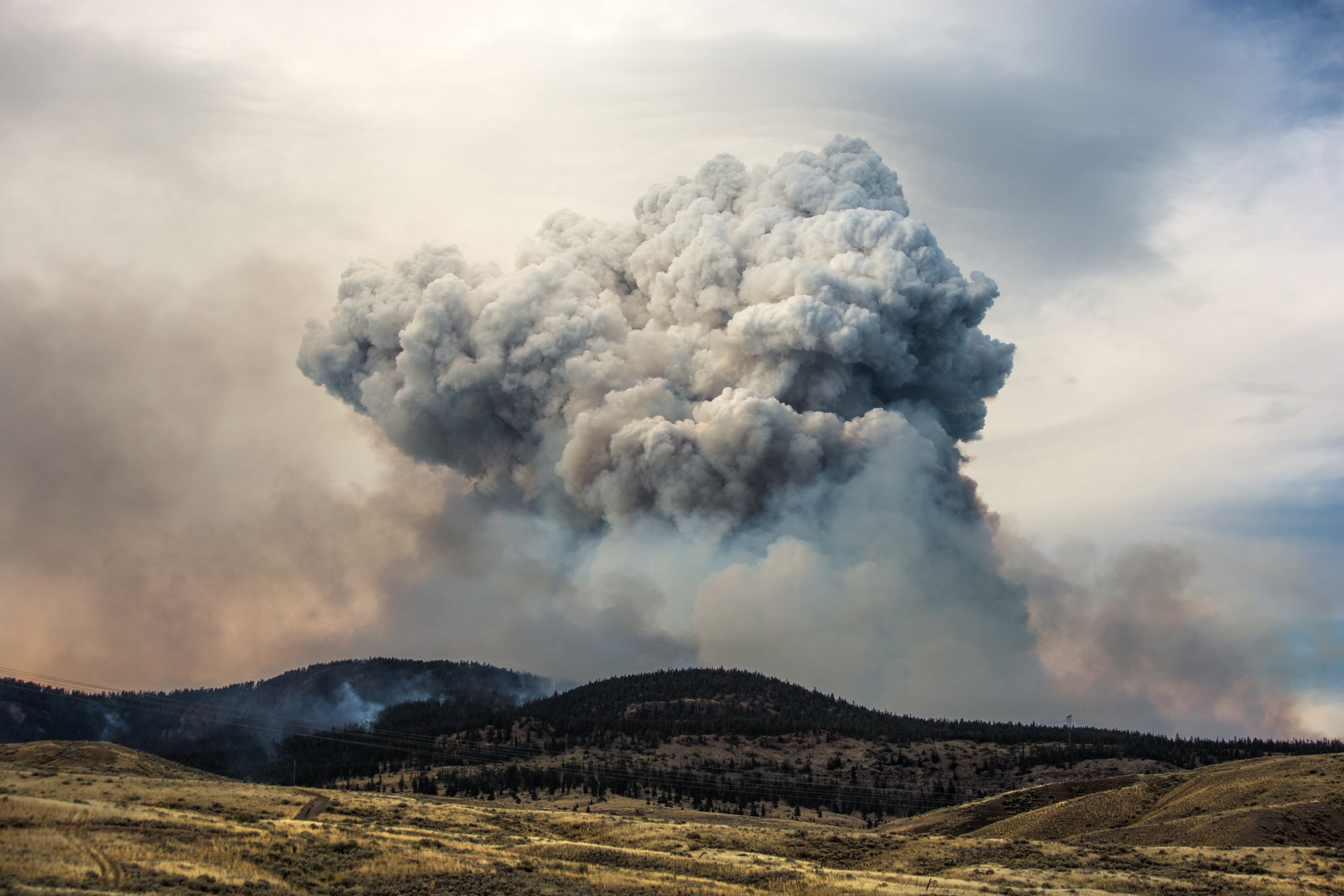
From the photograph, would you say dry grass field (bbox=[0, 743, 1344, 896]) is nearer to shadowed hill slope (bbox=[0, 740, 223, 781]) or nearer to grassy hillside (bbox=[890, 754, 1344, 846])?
grassy hillside (bbox=[890, 754, 1344, 846])

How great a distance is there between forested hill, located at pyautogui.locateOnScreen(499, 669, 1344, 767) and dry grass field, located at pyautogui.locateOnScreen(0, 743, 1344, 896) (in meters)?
55.4

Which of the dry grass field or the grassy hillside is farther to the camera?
the grassy hillside

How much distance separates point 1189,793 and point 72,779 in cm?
6968

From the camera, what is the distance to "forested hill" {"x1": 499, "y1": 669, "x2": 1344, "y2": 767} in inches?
5089

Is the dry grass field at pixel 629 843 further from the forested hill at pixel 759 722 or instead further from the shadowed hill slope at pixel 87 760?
the forested hill at pixel 759 722

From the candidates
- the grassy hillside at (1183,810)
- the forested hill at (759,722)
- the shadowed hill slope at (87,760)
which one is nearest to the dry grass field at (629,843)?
the grassy hillside at (1183,810)

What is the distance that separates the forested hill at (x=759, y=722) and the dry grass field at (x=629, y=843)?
5538 centimetres

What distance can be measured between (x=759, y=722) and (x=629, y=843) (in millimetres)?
88813

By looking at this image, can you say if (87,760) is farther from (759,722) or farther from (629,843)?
(759,722)

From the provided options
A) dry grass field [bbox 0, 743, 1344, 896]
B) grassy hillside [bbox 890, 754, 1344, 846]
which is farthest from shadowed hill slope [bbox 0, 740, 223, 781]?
grassy hillside [bbox 890, 754, 1344, 846]

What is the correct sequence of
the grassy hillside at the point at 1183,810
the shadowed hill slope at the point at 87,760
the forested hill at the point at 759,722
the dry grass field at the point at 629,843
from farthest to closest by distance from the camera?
the forested hill at the point at 759,722 → the shadowed hill slope at the point at 87,760 → the grassy hillside at the point at 1183,810 → the dry grass field at the point at 629,843

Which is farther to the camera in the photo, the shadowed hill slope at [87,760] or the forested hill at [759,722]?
the forested hill at [759,722]

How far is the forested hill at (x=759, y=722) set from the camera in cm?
12925

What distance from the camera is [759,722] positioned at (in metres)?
143
